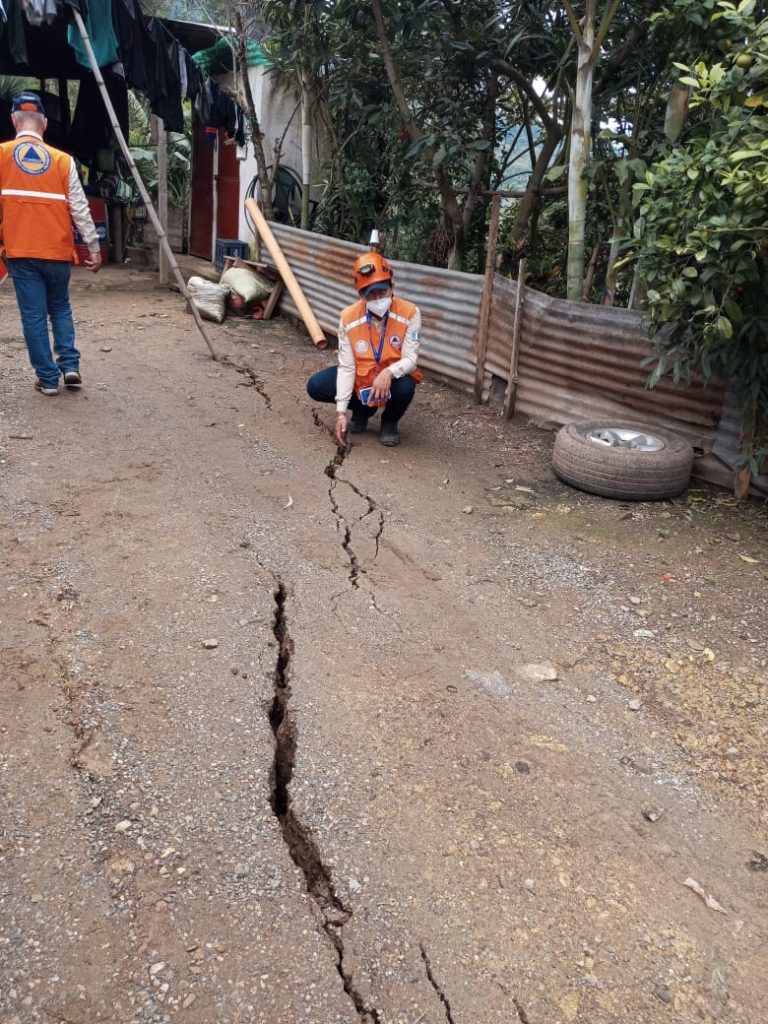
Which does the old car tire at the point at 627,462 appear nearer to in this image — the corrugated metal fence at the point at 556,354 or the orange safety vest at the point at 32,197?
the corrugated metal fence at the point at 556,354

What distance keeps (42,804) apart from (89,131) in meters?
13.2

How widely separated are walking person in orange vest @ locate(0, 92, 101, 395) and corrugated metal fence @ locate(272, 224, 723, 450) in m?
2.76

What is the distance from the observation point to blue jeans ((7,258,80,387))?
5352 mm

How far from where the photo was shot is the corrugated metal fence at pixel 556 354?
491cm

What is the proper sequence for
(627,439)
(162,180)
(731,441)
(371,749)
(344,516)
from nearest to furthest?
(371,749) < (344,516) < (731,441) < (627,439) < (162,180)

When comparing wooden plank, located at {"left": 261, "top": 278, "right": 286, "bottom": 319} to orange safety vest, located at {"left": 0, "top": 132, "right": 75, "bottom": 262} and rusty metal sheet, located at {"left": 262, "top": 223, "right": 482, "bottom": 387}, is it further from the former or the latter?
orange safety vest, located at {"left": 0, "top": 132, "right": 75, "bottom": 262}

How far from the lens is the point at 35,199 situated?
17.0 feet

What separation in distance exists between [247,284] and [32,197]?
388 centimetres

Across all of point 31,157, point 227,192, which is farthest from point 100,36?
point 227,192

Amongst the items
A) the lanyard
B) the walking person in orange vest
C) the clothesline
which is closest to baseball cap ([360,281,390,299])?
the lanyard

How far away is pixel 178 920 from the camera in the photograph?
6.33ft

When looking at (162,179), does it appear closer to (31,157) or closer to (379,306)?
(31,157)

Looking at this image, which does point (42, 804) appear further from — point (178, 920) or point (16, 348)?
point (16, 348)

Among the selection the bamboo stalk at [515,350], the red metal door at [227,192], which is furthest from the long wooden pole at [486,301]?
the red metal door at [227,192]
